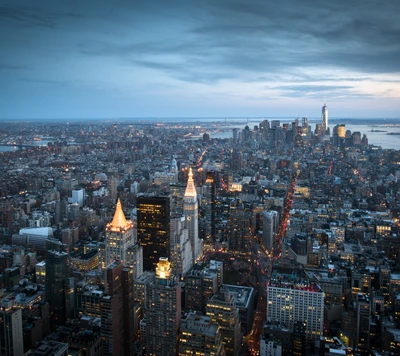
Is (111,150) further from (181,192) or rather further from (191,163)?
(181,192)

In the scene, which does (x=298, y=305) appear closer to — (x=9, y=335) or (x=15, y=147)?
(x=9, y=335)

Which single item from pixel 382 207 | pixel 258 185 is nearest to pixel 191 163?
pixel 258 185

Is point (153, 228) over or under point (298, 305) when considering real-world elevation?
over

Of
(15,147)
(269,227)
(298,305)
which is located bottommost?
(298,305)

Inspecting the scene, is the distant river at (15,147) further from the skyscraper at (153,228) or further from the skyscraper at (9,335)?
the skyscraper at (9,335)

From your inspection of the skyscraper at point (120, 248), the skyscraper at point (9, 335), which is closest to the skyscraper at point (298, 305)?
the skyscraper at point (120, 248)

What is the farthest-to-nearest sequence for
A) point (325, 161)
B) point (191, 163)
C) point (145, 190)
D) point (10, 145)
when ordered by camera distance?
point (325, 161)
point (191, 163)
point (145, 190)
point (10, 145)

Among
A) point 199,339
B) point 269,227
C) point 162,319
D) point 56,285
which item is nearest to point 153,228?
point 56,285

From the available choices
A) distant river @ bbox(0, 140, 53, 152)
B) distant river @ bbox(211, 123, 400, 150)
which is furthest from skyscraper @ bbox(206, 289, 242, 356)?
distant river @ bbox(211, 123, 400, 150)
